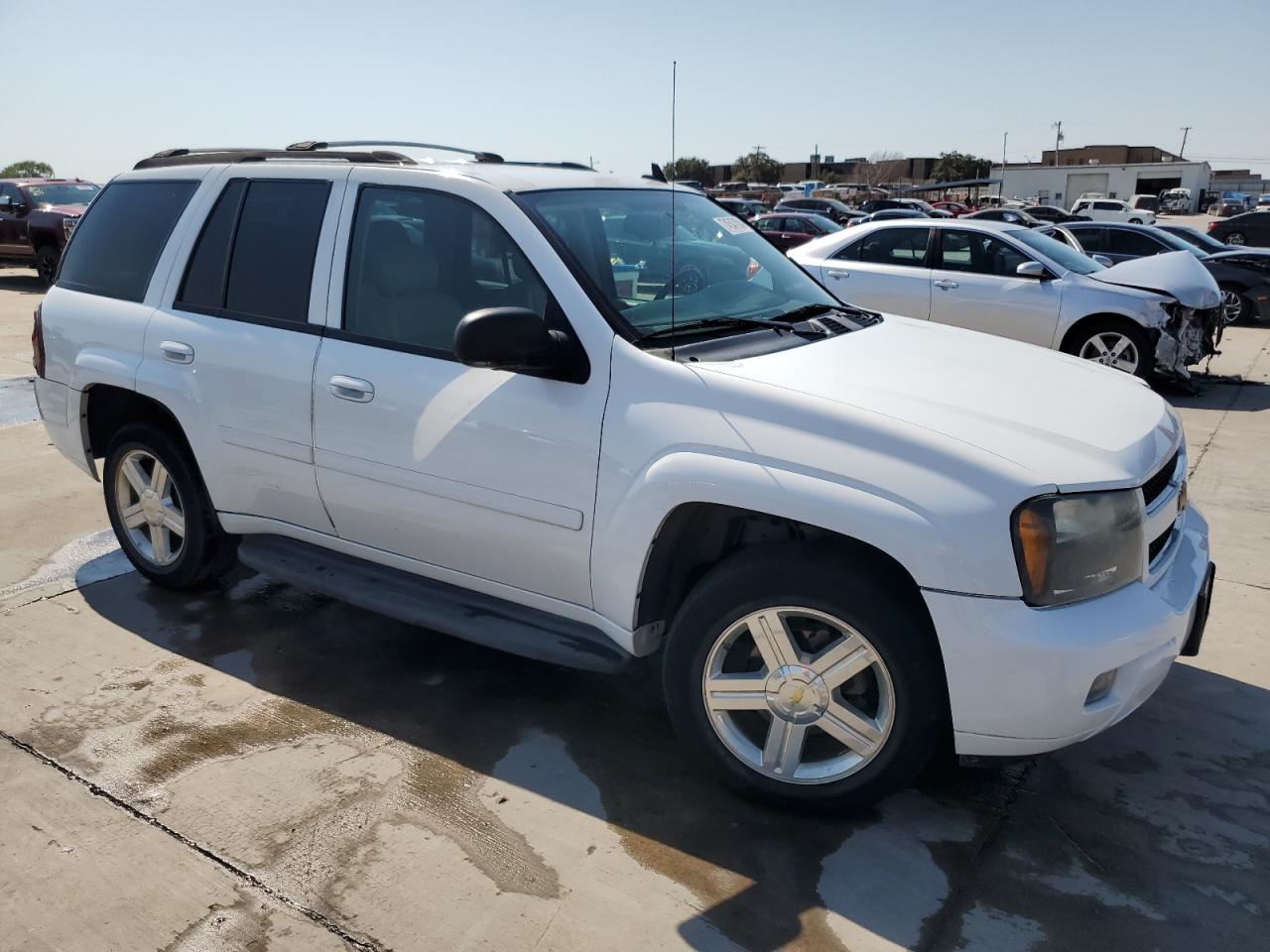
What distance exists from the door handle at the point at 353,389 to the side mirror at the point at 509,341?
609 millimetres

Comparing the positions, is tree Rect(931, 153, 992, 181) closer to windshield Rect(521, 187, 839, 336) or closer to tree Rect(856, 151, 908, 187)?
tree Rect(856, 151, 908, 187)

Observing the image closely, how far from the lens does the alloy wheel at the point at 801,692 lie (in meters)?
2.84

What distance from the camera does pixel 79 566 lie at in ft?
16.6

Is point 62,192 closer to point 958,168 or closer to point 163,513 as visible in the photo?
point 163,513

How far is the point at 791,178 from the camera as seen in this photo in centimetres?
9075

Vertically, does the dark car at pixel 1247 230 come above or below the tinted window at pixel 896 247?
below

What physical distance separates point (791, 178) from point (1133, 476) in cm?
9273

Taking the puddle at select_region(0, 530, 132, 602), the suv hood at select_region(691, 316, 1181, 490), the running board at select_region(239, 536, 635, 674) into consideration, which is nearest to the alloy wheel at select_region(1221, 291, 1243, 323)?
the suv hood at select_region(691, 316, 1181, 490)

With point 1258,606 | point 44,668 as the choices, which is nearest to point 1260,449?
point 1258,606

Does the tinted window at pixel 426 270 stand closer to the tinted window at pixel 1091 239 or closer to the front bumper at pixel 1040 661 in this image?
the front bumper at pixel 1040 661

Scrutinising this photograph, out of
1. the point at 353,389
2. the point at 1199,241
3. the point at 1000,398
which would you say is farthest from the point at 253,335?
the point at 1199,241

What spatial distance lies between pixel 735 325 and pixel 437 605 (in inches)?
55.5

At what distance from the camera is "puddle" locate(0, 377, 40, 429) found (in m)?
7.86

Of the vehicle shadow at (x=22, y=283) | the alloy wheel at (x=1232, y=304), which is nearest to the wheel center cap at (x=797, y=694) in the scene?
the alloy wheel at (x=1232, y=304)
